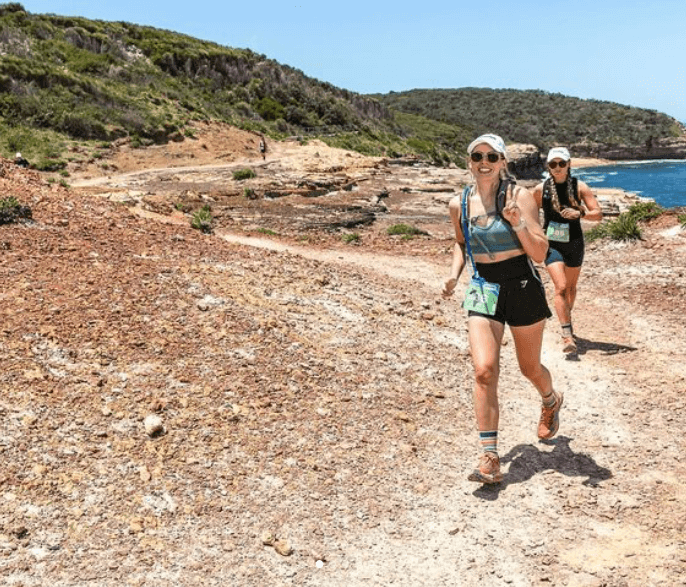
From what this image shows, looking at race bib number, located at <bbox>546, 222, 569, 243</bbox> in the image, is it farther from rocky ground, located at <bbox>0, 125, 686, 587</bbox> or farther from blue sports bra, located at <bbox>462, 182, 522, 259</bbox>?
blue sports bra, located at <bbox>462, 182, 522, 259</bbox>

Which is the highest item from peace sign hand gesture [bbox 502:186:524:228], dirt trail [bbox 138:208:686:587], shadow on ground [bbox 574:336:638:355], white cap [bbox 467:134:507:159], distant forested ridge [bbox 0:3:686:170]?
distant forested ridge [bbox 0:3:686:170]

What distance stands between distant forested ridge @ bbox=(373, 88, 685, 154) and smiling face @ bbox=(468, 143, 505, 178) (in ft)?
349

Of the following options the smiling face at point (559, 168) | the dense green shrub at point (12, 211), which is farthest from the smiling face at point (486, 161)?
the dense green shrub at point (12, 211)

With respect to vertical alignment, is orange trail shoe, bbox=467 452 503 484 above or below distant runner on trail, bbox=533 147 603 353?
below

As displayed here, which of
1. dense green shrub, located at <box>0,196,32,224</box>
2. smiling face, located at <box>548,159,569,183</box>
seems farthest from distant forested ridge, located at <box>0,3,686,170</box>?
smiling face, located at <box>548,159,569,183</box>

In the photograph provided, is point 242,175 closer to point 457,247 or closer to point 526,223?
point 457,247

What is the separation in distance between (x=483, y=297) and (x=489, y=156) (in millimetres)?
884

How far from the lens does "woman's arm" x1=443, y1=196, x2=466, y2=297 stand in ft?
14.5

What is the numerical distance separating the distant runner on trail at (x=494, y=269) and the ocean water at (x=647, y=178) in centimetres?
5221

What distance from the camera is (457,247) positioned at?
4.64m

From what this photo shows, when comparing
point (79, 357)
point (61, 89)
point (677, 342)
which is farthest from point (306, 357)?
point (61, 89)

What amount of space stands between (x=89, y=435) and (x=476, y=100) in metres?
146

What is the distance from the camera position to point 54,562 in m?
3.59

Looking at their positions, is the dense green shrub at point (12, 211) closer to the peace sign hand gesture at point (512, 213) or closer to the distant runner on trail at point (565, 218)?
the distant runner on trail at point (565, 218)
